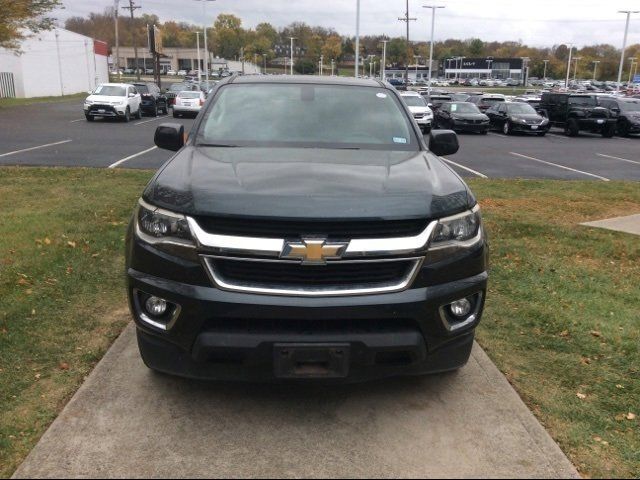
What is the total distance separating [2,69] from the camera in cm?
4384

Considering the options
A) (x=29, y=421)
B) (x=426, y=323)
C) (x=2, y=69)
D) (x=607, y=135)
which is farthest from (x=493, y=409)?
(x=2, y=69)

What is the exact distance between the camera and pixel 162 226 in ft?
9.69

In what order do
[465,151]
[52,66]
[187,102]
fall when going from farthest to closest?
[52,66], [187,102], [465,151]

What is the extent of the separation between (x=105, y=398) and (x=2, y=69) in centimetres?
4795

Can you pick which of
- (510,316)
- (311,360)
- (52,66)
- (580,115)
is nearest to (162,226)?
(311,360)

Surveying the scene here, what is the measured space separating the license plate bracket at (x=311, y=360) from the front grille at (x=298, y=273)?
11.1 inches

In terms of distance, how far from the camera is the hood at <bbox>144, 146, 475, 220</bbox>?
2832 millimetres

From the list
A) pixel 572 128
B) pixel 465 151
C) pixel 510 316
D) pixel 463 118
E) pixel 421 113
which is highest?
pixel 421 113

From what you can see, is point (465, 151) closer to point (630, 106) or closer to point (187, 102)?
point (630, 106)

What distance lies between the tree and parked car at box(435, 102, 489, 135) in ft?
68.1

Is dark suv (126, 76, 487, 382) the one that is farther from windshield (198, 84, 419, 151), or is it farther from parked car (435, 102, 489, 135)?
parked car (435, 102, 489, 135)

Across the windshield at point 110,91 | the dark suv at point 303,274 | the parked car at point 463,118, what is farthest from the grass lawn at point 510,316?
the windshield at point 110,91

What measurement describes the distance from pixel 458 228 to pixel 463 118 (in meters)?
23.5

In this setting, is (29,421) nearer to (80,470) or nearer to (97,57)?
(80,470)
